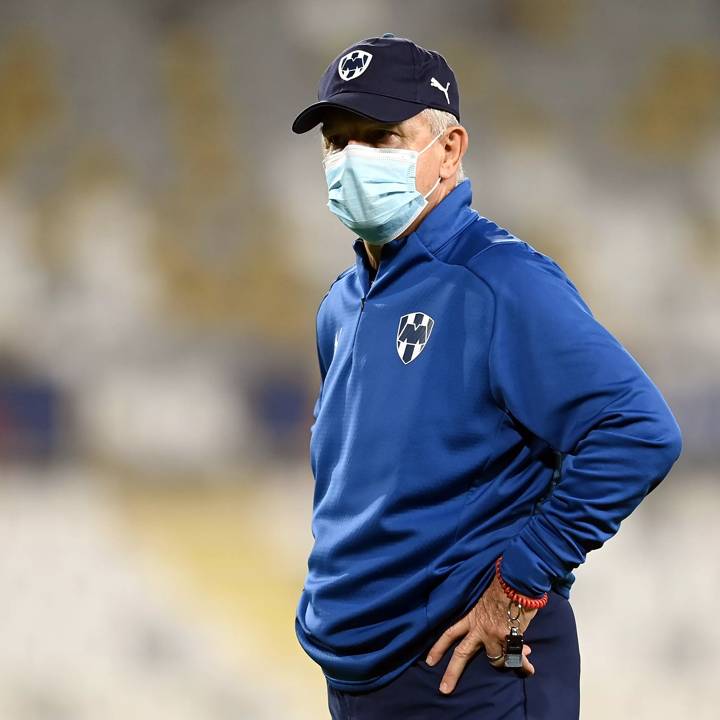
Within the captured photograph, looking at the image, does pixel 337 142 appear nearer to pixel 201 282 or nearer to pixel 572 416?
pixel 572 416

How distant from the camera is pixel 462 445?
4.59 ft

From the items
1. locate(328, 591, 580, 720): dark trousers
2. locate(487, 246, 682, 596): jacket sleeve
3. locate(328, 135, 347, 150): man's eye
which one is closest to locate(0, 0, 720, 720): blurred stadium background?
locate(328, 135, 347, 150): man's eye

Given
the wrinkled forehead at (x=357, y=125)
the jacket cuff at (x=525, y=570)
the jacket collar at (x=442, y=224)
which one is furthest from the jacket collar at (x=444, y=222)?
the jacket cuff at (x=525, y=570)

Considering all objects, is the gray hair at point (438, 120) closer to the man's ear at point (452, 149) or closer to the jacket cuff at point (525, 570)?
the man's ear at point (452, 149)

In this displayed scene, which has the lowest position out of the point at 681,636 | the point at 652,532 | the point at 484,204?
the point at 681,636

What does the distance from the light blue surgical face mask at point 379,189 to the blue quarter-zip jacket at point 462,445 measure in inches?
1.6

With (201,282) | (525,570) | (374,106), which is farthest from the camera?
(201,282)

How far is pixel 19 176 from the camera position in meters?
3.25

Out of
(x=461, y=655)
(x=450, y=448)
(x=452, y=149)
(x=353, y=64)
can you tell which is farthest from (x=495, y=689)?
(x=353, y=64)

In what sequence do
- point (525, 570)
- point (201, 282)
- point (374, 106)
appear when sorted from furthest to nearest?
1. point (201, 282)
2. point (374, 106)
3. point (525, 570)

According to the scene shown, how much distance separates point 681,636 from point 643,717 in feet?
0.80

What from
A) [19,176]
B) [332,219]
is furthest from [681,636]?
[19,176]

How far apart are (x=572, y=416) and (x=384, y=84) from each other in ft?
1.64

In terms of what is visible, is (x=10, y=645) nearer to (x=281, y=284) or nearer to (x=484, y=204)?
(x=281, y=284)
